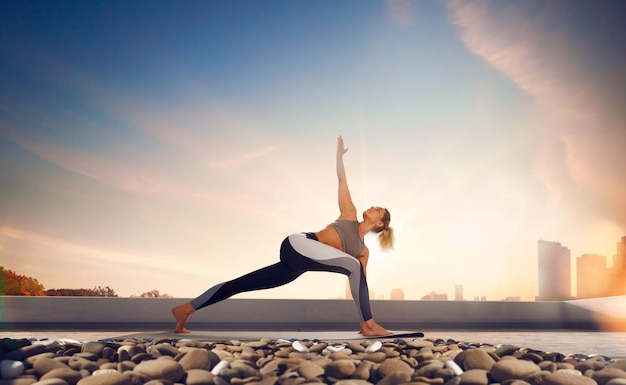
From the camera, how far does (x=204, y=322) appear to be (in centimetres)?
654

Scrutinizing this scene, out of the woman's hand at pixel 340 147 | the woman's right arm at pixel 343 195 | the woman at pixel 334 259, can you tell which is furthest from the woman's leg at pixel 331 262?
the woman's hand at pixel 340 147

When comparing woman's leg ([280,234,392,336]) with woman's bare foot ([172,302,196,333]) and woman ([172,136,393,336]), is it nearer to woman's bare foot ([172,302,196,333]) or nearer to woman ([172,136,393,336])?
woman ([172,136,393,336])

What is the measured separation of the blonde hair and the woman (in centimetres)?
1

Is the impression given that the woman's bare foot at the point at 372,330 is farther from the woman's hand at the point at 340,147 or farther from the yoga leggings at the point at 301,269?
the woman's hand at the point at 340,147

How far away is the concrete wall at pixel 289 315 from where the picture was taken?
6344 mm

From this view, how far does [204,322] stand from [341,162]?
3.11 metres

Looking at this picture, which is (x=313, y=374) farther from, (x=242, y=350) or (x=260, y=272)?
(x=260, y=272)

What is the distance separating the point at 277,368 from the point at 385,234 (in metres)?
2.05

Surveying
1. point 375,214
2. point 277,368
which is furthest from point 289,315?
point 277,368

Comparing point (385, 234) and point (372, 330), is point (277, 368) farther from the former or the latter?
point (385, 234)

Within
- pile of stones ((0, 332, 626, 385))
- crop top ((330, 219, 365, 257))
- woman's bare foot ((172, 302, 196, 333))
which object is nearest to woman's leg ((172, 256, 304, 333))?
woman's bare foot ((172, 302, 196, 333))

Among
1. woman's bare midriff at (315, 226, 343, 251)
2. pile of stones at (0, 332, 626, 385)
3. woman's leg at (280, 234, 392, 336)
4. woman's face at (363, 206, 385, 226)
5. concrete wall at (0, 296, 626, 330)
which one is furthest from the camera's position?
concrete wall at (0, 296, 626, 330)

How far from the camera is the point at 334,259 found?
13.7ft

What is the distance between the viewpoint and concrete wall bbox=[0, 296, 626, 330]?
6.34 meters
